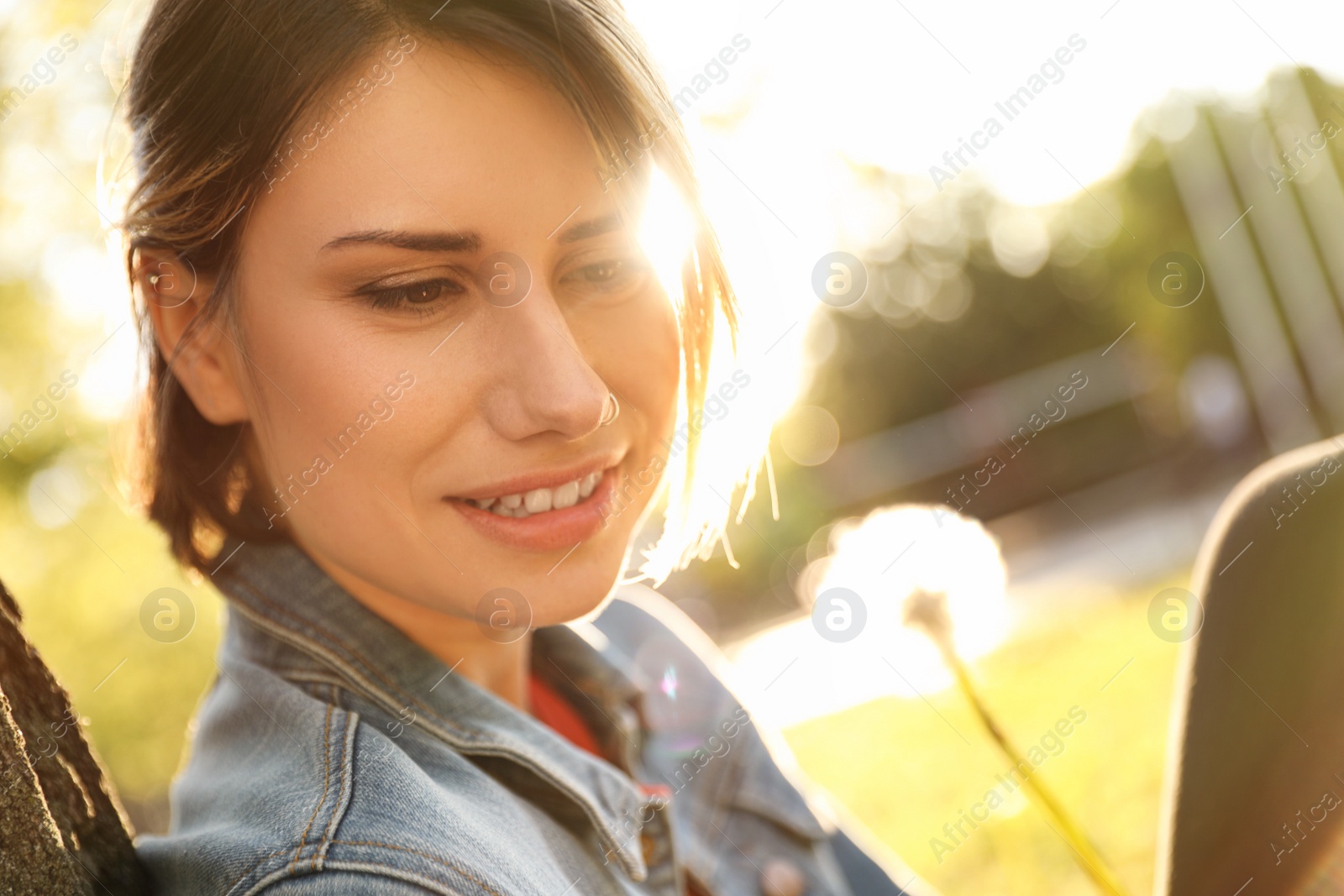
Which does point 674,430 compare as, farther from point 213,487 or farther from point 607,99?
point 213,487

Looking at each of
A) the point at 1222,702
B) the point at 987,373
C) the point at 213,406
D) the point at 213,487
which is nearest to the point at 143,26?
the point at 213,406

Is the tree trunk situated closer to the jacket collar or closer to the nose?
the jacket collar

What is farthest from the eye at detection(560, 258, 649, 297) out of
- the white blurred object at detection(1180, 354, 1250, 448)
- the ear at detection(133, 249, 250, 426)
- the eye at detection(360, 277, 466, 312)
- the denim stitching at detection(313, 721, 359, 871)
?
the white blurred object at detection(1180, 354, 1250, 448)

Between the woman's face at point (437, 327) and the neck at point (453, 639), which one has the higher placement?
the woman's face at point (437, 327)

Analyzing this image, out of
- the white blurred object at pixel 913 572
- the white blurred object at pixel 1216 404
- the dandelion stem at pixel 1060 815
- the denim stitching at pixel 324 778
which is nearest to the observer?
the denim stitching at pixel 324 778

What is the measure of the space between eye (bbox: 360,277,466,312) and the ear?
25 centimetres

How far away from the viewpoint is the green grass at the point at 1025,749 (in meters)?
3.64

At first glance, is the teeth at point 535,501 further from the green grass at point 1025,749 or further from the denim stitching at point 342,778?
the green grass at point 1025,749

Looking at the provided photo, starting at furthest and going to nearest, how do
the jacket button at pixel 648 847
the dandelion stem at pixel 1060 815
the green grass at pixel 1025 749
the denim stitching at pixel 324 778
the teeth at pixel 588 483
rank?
the green grass at pixel 1025 749 < the jacket button at pixel 648 847 < the teeth at pixel 588 483 < the dandelion stem at pixel 1060 815 < the denim stitching at pixel 324 778

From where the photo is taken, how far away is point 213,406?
1.41m

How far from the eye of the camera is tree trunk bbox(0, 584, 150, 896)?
3.19ft

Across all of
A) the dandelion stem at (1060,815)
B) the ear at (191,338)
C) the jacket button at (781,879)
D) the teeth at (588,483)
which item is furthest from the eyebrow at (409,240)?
the jacket button at (781,879)

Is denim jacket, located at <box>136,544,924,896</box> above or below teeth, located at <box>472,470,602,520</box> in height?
below

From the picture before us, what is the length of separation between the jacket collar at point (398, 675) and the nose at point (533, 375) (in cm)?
38
